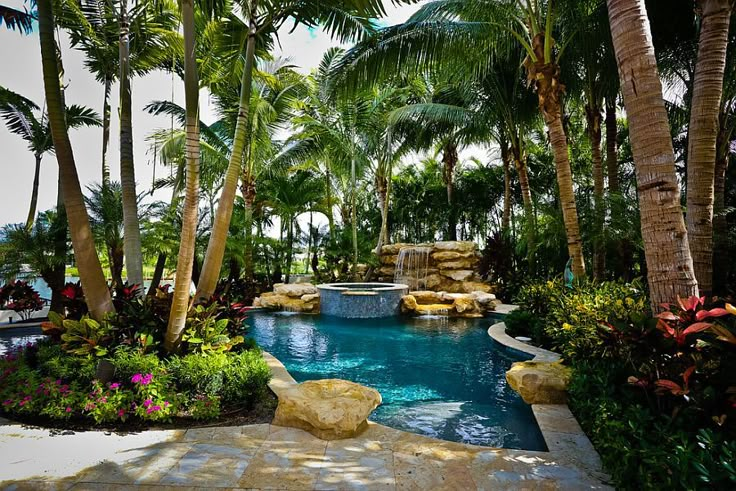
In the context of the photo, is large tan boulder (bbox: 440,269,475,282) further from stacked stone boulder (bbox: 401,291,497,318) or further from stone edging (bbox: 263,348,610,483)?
stone edging (bbox: 263,348,610,483)

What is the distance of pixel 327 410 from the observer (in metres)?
3.35

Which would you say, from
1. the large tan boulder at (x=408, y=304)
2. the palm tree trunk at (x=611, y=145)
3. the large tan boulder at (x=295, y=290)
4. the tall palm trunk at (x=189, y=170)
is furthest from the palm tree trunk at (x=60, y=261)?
the palm tree trunk at (x=611, y=145)

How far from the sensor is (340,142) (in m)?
14.6

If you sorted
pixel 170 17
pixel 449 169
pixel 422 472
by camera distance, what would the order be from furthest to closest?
pixel 449 169, pixel 170 17, pixel 422 472

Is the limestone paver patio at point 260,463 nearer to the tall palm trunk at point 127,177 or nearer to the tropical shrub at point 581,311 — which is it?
the tropical shrub at point 581,311

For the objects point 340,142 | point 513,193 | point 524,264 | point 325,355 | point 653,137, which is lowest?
point 325,355

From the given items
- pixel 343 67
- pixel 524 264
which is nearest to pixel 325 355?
pixel 343 67

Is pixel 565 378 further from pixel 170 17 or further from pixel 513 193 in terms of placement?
pixel 513 193

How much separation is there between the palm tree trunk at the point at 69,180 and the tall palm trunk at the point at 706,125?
6682mm

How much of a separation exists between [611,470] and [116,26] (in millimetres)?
8759

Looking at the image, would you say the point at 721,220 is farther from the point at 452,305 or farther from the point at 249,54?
the point at 249,54

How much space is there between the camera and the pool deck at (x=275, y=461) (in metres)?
2.56

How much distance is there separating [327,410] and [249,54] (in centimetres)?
454

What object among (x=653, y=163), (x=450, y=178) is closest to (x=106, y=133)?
(x=653, y=163)
